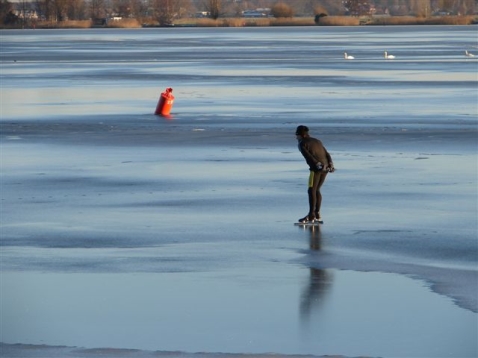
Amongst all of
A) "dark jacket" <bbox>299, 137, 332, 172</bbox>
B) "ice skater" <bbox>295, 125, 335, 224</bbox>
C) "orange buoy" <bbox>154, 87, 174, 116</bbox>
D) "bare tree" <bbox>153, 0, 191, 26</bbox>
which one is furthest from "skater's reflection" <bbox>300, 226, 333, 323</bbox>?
"bare tree" <bbox>153, 0, 191, 26</bbox>

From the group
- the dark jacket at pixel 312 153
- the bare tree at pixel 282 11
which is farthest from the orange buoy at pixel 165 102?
the bare tree at pixel 282 11

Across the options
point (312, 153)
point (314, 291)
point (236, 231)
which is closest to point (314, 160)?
point (312, 153)

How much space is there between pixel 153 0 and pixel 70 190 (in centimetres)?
18438

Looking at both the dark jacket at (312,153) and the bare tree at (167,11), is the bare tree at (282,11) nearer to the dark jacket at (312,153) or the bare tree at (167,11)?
the bare tree at (167,11)

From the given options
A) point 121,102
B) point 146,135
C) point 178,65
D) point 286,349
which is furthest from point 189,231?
point 178,65

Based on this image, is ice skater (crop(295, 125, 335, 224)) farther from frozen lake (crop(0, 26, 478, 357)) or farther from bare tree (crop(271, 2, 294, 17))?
bare tree (crop(271, 2, 294, 17))

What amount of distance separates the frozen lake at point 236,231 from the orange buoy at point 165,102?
0.33 m

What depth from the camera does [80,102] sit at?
3259cm

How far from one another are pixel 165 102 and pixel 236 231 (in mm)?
14928

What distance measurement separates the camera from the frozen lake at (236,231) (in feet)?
30.4

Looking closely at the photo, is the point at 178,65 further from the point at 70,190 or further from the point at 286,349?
the point at 286,349

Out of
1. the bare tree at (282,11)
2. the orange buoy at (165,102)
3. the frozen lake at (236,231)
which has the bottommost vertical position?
the bare tree at (282,11)

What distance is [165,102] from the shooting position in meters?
28.3

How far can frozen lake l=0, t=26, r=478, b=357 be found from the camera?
30.4 feet
